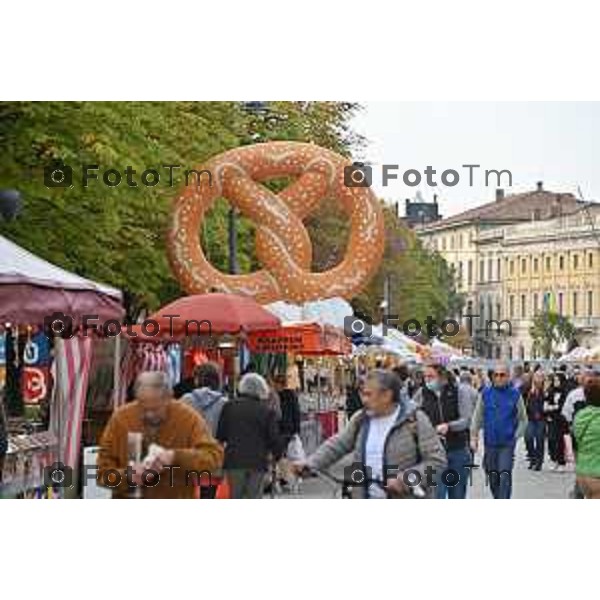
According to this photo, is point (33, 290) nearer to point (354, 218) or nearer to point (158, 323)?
point (158, 323)

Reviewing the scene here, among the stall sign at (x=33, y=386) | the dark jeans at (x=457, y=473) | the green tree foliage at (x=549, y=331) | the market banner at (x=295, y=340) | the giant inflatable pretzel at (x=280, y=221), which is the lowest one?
the dark jeans at (x=457, y=473)

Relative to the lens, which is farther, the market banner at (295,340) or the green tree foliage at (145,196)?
the market banner at (295,340)

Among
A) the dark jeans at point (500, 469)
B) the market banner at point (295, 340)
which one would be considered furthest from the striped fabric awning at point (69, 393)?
the dark jeans at point (500, 469)

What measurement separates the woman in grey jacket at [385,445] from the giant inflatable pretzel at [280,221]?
312 inches

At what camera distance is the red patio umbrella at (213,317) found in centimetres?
1772

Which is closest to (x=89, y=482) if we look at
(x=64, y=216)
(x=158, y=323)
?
(x=158, y=323)

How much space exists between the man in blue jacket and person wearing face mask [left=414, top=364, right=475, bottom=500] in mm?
109

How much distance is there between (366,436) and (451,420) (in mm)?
5509

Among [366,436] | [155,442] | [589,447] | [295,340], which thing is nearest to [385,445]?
[366,436]

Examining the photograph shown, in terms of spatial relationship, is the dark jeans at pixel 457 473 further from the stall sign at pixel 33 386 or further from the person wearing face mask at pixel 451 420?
the stall sign at pixel 33 386

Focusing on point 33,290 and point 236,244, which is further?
point 236,244

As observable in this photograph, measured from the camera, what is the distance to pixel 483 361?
20.4 meters

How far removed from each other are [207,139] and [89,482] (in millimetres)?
5241
